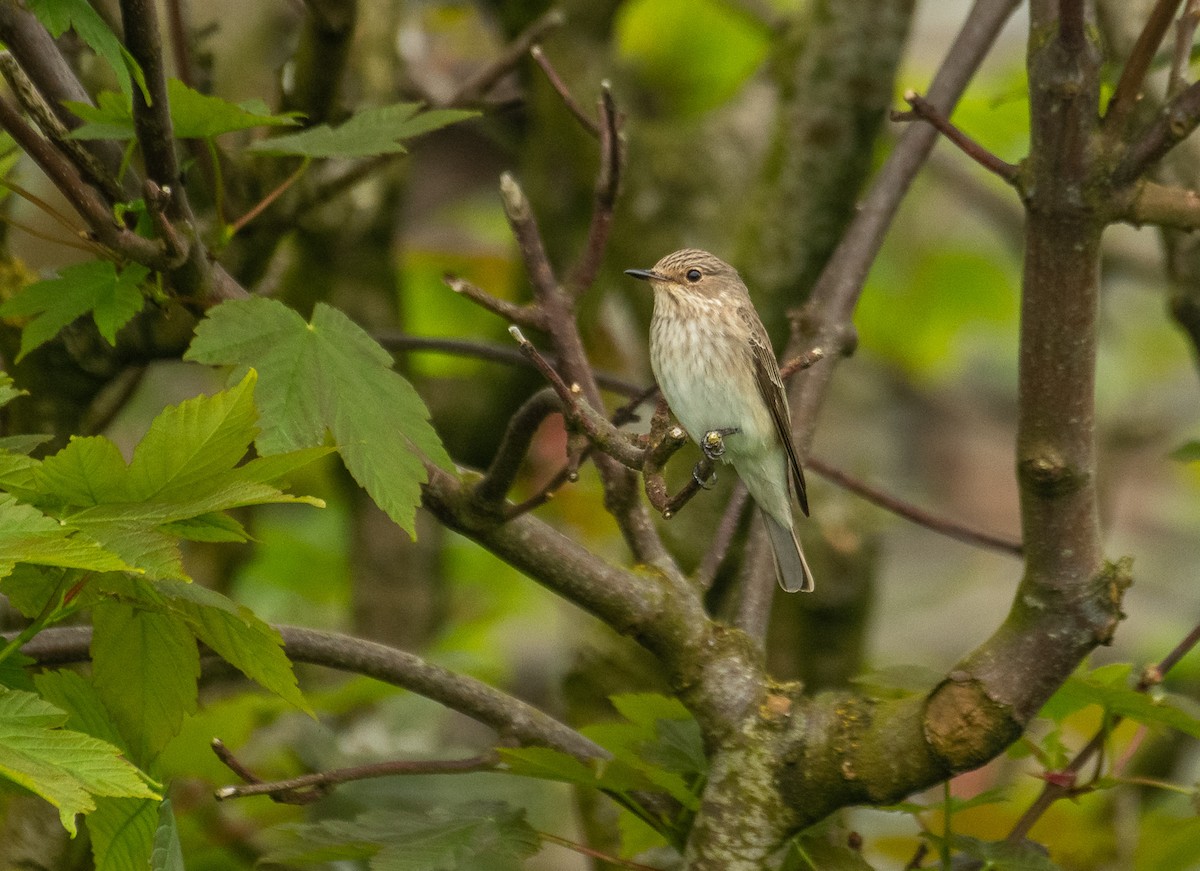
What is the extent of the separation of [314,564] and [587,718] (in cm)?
209

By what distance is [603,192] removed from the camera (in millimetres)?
2191

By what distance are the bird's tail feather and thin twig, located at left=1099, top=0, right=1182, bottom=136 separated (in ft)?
5.34

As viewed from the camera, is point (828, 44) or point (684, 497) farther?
point (828, 44)

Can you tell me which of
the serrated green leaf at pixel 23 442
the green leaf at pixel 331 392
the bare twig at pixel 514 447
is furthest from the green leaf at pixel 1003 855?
the serrated green leaf at pixel 23 442

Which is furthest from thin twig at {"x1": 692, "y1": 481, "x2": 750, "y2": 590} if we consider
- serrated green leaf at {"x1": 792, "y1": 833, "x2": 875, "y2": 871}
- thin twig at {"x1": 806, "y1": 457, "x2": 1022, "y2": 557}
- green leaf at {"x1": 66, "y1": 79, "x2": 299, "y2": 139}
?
green leaf at {"x1": 66, "y1": 79, "x2": 299, "y2": 139}

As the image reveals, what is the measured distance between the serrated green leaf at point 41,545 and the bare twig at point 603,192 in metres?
1.13

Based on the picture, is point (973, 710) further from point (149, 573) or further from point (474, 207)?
point (474, 207)

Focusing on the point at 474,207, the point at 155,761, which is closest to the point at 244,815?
the point at 155,761

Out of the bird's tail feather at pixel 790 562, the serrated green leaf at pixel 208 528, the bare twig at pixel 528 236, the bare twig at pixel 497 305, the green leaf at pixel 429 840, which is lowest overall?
the green leaf at pixel 429 840

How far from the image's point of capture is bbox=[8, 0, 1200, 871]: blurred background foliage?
10.5ft

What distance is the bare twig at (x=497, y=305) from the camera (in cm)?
191

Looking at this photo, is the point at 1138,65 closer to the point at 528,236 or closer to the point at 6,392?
Result: the point at 528,236

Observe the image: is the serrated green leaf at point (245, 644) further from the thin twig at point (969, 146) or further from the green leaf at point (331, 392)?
the thin twig at point (969, 146)

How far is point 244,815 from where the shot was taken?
10.7 feet
